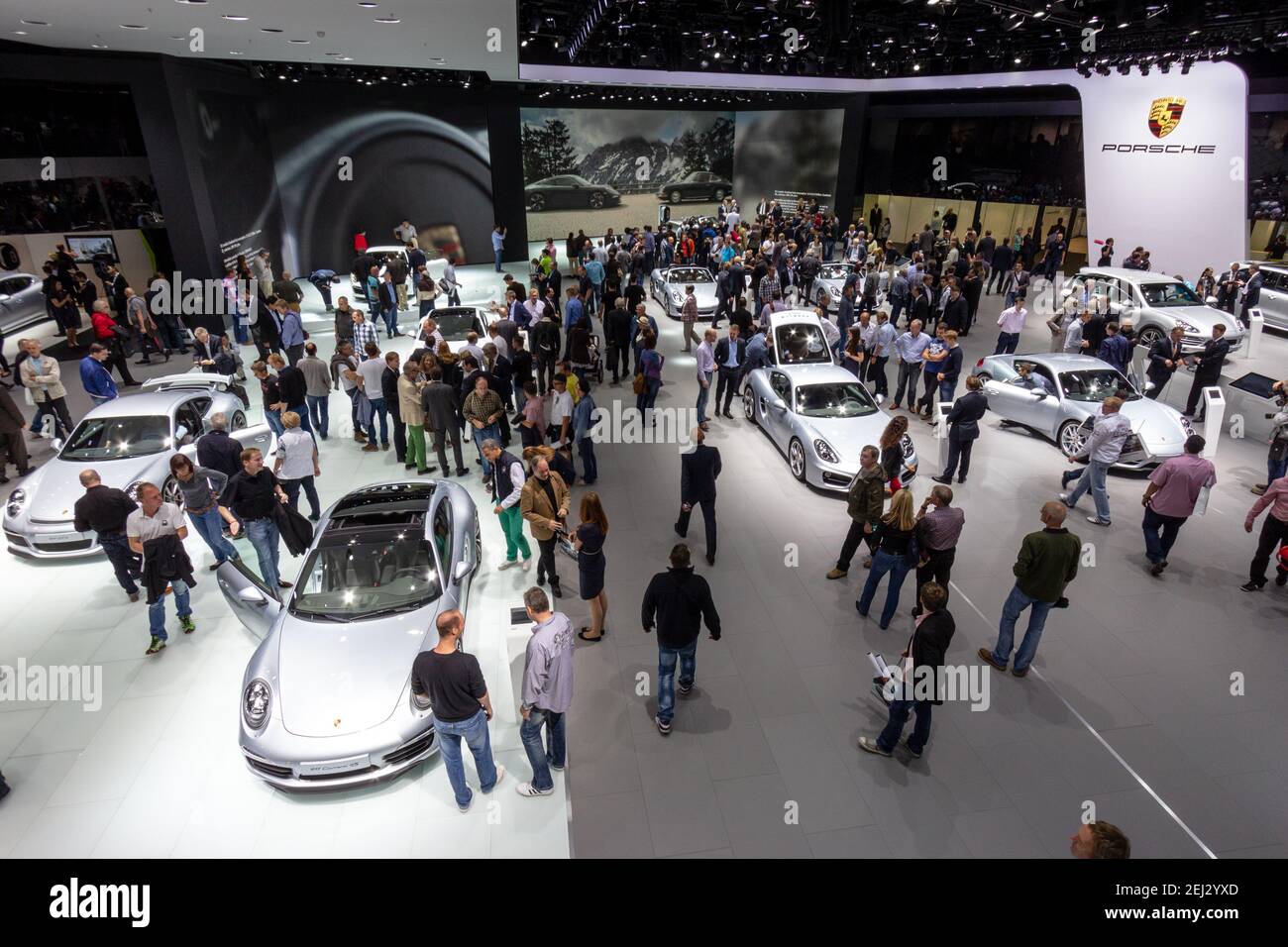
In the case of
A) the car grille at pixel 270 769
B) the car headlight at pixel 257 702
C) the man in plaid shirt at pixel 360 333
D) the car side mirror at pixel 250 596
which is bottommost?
the car grille at pixel 270 769

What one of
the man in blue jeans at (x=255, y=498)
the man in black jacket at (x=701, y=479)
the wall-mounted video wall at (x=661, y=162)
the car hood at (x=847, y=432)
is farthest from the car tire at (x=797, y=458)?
the wall-mounted video wall at (x=661, y=162)

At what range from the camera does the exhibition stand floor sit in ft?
14.9

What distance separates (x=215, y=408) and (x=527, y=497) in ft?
17.7

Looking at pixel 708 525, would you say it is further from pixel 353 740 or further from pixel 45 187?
pixel 45 187

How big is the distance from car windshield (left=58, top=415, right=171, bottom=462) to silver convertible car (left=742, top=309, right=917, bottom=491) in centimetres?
772

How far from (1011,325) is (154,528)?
43.5 ft

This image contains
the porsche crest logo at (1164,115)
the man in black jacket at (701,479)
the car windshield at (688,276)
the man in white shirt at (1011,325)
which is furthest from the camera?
the porsche crest logo at (1164,115)

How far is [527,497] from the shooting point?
20.3 feet

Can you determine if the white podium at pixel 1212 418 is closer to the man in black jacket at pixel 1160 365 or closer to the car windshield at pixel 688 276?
the man in black jacket at pixel 1160 365

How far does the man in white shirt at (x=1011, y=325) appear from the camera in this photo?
41.0ft

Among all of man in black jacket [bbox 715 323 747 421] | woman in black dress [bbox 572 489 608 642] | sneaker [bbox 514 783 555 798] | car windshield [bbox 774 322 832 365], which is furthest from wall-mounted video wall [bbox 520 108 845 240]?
sneaker [bbox 514 783 555 798]

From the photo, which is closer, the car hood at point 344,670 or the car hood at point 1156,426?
the car hood at point 344,670

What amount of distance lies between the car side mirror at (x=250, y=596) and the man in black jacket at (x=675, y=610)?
10.2 feet
